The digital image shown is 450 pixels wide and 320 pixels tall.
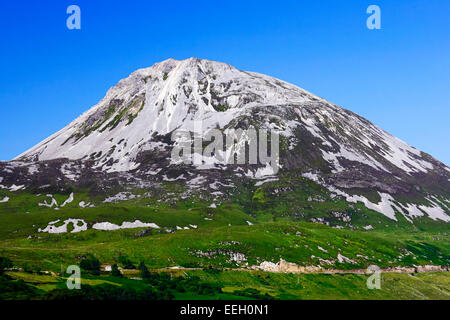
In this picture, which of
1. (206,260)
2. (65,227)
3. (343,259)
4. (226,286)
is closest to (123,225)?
(65,227)

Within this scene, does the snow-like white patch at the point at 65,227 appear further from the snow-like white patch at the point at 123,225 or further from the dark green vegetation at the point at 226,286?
the dark green vegetation at the point at 226,286

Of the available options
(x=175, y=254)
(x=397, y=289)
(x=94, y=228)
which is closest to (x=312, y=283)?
(x=397, y=289)

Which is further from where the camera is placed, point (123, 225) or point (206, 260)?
point (123, 225)

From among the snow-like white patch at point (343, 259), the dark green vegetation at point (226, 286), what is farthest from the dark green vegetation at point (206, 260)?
the snow-like white patch at point (343, 259)

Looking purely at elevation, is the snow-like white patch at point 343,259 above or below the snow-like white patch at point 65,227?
below

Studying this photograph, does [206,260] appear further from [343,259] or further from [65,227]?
[65,227]

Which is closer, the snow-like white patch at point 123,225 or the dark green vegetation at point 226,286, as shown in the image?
the dark green vegetation at point 226,286

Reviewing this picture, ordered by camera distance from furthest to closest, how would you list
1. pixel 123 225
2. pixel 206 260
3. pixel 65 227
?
pixel 123 225 < pixel 65 227 < pixel 206 260

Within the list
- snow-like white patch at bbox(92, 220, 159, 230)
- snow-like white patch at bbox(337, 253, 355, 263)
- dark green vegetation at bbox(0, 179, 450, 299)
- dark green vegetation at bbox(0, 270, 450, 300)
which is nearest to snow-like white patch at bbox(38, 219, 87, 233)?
dark green vegetation at bbox(0, 179, 450, 299)

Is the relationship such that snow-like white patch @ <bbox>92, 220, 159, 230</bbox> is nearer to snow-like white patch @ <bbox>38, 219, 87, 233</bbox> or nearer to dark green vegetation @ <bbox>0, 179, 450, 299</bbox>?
dark green vegetation @ <bbox>0, 179, 450, 299</bbox>

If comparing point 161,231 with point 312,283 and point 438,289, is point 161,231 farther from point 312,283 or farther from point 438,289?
point 438,289
